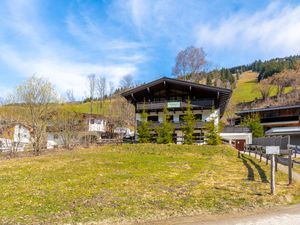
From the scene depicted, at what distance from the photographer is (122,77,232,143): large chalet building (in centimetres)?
3575

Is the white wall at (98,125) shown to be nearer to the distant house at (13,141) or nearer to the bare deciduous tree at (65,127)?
the distant house at (13,141)

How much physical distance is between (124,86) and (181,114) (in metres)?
43.4

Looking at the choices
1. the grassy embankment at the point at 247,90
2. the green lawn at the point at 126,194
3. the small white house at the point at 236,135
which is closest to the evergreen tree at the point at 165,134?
the small white house at the point at 236,135

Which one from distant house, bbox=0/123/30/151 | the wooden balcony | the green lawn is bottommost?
the green lawn

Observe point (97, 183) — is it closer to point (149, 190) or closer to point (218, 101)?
point (149, 190)

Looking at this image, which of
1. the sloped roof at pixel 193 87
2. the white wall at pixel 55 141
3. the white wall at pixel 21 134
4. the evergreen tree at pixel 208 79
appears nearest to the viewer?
the white wall at pixel 21 134

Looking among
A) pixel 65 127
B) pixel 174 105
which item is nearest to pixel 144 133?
pixel 174 105

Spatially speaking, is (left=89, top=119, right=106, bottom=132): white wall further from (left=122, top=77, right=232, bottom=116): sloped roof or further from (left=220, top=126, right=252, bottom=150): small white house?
(left=220, top=126, right=252, bottom=150): small white house

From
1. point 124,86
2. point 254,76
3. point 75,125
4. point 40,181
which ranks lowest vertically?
point 40,181

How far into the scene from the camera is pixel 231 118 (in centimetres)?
7300

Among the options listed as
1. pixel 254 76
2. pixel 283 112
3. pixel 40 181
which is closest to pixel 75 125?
pixel 40 181

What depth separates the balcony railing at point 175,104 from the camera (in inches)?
1404

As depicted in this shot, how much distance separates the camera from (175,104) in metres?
36.6

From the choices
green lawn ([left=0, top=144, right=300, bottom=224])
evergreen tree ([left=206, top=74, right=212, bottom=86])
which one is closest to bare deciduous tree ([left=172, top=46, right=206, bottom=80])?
evergreen tree ([left=206, top=74, right=212, bottom=86])
